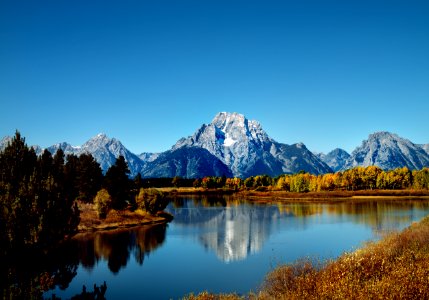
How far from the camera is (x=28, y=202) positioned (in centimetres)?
3002

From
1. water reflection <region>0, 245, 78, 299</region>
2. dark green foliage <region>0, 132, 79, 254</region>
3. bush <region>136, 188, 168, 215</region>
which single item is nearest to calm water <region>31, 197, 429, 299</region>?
water reflection <region>0, 245, 78, 299</region>

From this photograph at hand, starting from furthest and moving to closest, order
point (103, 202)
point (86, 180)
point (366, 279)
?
point (86, 180) < point (103, 202) < point (366, 279)

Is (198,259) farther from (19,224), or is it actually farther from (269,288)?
(19,224)

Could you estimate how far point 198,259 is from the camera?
174 ft

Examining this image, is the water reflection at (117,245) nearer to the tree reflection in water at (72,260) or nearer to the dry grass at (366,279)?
the tree reflection in water at (72,260)

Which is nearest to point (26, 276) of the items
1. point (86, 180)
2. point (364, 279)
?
point (364, 279)

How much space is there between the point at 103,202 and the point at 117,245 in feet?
82.8

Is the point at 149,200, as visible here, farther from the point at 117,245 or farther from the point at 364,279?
the point at 364,279

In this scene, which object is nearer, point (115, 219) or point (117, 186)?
point (115, 219)

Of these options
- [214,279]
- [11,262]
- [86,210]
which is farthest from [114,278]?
[86,210]

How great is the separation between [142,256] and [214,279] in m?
17.3

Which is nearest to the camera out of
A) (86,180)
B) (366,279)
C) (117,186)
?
(366,279)

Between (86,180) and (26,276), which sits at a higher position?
(86,180)

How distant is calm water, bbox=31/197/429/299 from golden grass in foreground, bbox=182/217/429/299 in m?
7.33
